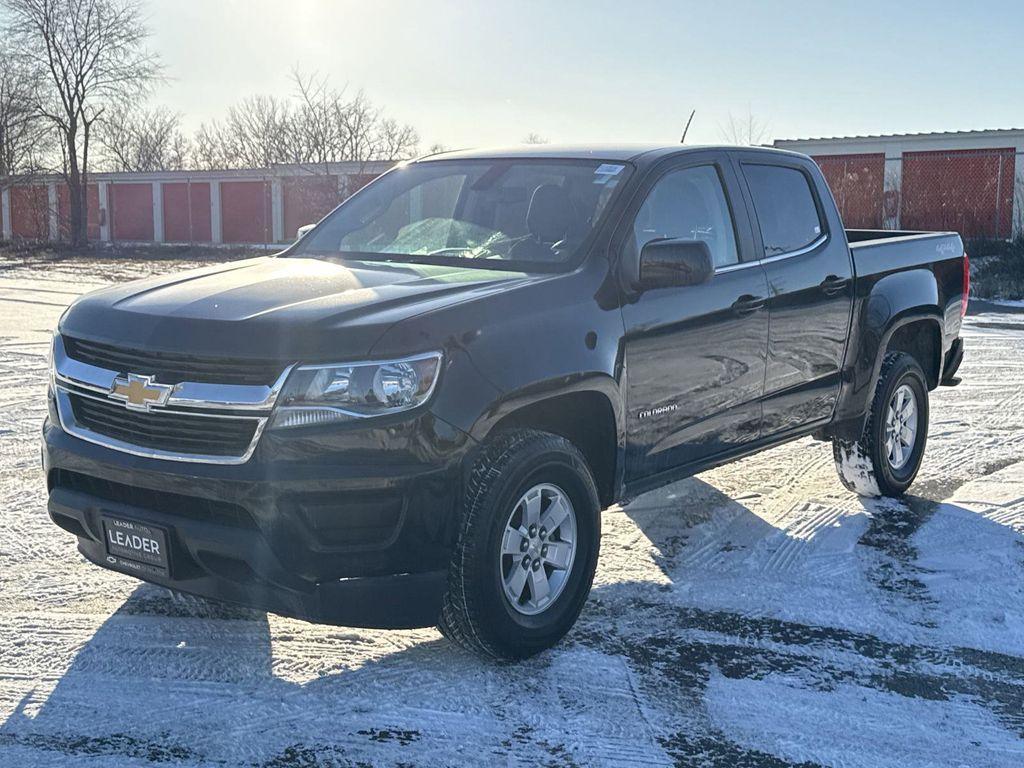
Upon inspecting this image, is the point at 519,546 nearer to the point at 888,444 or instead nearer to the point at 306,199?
the point at 888,444

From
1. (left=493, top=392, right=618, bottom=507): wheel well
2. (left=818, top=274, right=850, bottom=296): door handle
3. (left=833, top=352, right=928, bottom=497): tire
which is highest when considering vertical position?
(left=818, top=274, right=850, bottom=296): door handle

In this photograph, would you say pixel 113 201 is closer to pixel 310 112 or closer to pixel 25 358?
pixel 310 112

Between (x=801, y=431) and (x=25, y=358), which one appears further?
(x=25, y=358)

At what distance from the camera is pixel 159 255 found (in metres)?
38.6

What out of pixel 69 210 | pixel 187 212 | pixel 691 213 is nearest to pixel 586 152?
pixel 691 213

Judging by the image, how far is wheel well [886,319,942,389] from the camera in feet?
21.8

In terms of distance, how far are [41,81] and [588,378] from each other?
47.6m

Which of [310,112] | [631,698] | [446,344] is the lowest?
[631,698]

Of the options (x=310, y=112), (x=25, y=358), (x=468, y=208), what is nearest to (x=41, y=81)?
(x=310, y=112)

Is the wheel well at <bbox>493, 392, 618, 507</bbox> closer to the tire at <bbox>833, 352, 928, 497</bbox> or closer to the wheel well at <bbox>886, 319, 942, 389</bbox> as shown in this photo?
the tire at <bbox>833, 352, 928, 497</bbox>

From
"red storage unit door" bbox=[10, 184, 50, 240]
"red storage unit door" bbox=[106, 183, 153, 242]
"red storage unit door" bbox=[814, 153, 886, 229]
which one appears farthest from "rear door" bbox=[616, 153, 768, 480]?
"red storage unit door" bbox=[10, 184, 50, 240]

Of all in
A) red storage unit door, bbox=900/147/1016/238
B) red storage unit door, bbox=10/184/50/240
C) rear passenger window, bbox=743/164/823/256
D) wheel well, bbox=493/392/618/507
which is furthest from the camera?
red storage unit door, bbox=10/184/50/240

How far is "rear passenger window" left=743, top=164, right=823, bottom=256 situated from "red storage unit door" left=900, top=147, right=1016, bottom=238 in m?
26.2

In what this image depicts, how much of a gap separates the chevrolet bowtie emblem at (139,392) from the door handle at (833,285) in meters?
3.34
